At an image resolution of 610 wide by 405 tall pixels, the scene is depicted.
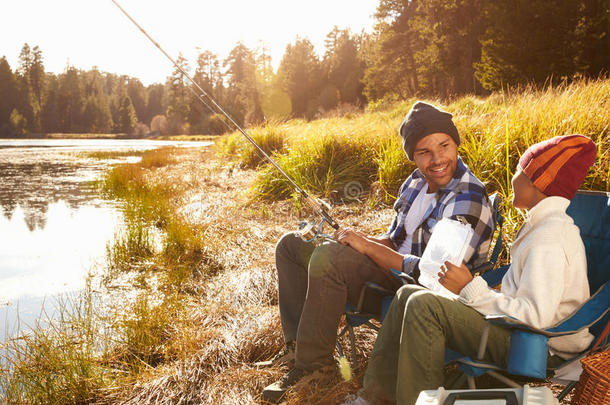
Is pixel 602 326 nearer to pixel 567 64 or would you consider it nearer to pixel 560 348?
pixel 560 348

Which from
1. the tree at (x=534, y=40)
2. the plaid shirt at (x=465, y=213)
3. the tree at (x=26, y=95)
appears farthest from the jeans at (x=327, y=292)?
the tree at (x=26, y=95)

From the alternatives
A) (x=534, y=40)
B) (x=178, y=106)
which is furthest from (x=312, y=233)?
(x=178, y=106)

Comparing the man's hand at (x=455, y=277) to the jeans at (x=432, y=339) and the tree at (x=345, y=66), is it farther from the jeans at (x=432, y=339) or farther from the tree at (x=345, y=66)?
the tree at (x=345, y=66)

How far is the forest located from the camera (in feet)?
50.0

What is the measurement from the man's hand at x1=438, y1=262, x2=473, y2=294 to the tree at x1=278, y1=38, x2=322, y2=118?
40.4m

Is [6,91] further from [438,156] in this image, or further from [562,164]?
[562,164]

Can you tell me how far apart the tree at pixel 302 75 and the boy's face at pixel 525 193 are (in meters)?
40.2

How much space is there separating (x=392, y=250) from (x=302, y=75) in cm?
4129

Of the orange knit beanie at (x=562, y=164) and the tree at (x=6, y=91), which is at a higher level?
the tree at (x=6, y=91)

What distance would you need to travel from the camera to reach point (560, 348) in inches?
65.6

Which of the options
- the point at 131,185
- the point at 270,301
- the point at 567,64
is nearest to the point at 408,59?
the point at 567,64

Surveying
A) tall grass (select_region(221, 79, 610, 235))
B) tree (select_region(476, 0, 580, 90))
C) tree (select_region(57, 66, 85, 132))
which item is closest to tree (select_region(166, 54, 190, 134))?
tree (select_region(57, 66, 85, 132))

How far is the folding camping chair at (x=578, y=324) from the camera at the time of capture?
1450 mm

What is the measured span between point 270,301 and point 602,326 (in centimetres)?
252
